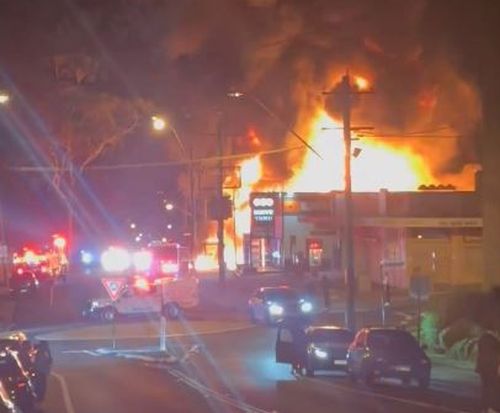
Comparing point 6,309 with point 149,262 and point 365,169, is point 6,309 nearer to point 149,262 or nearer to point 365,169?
point 149,262

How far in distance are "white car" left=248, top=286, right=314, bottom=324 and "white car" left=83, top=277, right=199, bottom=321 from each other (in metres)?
4.14

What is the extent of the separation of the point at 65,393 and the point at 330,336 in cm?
760

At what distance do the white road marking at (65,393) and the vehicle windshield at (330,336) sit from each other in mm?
6093

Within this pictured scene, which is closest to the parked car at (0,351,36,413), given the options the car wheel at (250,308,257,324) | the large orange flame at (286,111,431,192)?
→ the car wheel at (250,308,257,324)

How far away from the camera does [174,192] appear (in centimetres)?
10581

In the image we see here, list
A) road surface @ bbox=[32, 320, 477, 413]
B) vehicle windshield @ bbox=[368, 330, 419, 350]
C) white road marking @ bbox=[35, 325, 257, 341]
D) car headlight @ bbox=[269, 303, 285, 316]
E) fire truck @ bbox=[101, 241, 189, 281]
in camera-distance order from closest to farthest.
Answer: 1. road surface @ bbox=[32, 320, 477, 413]
2. vehicle windshield @ bbox=[368, 330, 419, 350]
3. white road marking @ bbox=[35, 325, 257, 341]
4. car headlight @ bbox=[269, 303, 285, 316]
5. fire truck @ bbox=[101, 241, 189, 281]

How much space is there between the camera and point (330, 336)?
88.0ft

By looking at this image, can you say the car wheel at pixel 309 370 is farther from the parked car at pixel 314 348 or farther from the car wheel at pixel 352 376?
the car wheel at pixel 352 376

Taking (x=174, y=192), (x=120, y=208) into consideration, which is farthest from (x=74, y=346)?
(x=174, y=192)

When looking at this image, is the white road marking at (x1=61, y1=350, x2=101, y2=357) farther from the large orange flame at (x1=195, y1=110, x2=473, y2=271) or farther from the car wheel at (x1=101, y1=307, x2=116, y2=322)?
the large orange flame at (x1=195, y1=110, x2=473, y2=271)

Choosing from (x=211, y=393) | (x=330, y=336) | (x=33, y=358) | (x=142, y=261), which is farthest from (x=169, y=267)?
(x=33, y=358)

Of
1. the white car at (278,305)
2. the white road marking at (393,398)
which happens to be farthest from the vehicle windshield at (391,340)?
the white car at (278,305)

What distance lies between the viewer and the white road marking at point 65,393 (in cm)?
1867

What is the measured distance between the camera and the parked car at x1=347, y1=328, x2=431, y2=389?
78.0 ft
